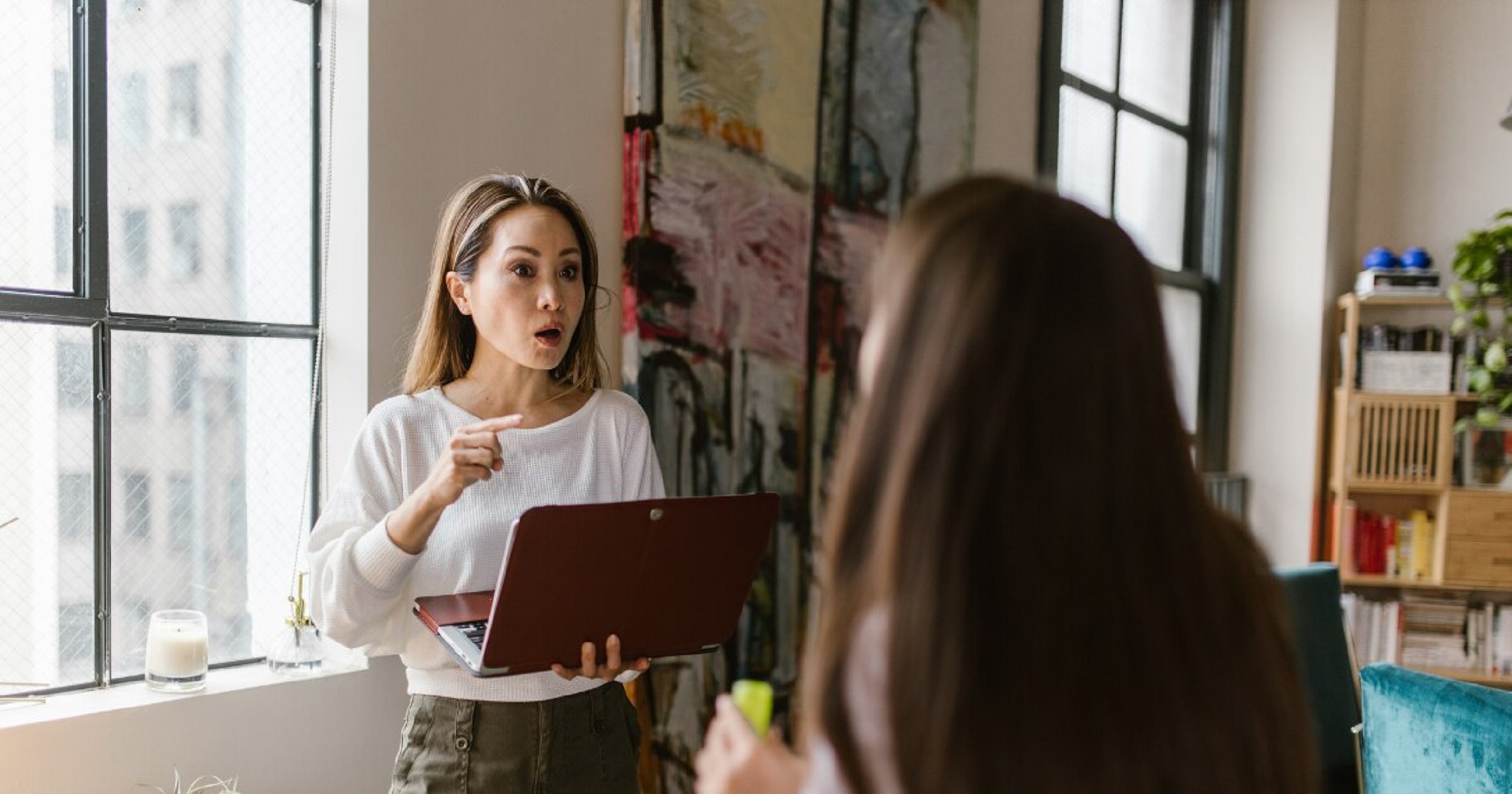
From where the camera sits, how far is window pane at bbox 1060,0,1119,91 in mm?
3834

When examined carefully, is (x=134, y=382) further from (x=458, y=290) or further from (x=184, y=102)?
(x=458, y=290)

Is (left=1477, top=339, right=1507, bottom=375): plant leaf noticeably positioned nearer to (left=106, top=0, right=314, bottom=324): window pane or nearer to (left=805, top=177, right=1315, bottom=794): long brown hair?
Answer: (left=106, top=0, right=314, bottom=324): window pane

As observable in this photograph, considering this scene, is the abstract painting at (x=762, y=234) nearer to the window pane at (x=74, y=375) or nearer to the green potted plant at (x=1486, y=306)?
→ the window pane at (x=74, y=375)

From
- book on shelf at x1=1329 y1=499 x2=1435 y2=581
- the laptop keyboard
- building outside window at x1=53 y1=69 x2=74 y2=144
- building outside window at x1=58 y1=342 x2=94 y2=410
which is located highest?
building outside window at x1=53 y1=69 x2=74 y2=144

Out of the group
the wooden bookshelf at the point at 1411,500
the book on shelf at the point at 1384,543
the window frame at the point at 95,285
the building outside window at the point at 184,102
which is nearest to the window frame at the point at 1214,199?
the wooden bookshelf at the point at 1411,500

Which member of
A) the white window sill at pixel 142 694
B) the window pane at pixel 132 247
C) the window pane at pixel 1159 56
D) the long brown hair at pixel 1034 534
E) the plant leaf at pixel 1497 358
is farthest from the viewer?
Answer: the window pane at pixel 1159 56

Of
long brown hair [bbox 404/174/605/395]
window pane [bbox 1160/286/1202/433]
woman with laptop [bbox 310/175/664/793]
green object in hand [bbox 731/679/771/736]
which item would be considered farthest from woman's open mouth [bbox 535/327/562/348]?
window pane [bbox 1160/286/1202/433]

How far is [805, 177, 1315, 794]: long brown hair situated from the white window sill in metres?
1.26

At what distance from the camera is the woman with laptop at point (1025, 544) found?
723 millimetres

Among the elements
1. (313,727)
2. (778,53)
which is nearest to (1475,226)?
(778,53)

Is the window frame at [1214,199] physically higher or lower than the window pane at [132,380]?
higher

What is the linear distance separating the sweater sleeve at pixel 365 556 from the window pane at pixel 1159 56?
334 cm

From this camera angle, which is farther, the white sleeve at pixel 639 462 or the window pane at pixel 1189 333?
the window pane at pixel 1189 333

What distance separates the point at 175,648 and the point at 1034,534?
4.61ft
